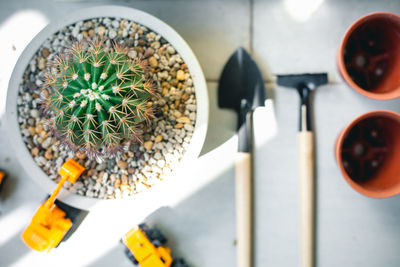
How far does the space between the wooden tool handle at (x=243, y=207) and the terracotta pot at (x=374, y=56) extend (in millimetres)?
307

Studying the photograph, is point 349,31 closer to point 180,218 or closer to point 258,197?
point 258,197

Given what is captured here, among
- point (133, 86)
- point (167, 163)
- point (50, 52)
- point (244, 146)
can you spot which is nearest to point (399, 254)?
point (244, 146)

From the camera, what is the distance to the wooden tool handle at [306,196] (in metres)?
0.72

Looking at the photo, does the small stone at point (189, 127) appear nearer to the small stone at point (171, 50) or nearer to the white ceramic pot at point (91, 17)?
the white ceramic pot at point (91, 17)

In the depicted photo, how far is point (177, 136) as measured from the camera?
2.12 feet

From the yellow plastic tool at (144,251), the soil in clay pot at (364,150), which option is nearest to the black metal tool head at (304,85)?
the soil in clay pot at (364,150)

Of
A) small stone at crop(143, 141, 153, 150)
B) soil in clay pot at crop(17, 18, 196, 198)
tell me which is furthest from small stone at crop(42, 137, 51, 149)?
small stone at crop(143, 141, 153, 150)

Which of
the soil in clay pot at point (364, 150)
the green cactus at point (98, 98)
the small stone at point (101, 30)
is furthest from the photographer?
the soil in clay pot at point (364, 150)

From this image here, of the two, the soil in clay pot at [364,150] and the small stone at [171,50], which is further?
the soil in clay pot at [364,150]

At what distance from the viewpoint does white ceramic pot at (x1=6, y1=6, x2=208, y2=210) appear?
0.61m

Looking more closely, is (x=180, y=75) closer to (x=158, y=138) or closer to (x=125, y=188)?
(x=158, y=138)

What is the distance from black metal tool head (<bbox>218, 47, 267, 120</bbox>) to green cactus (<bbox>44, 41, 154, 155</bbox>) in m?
0.25

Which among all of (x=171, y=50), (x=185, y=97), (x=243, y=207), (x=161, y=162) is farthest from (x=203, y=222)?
(x=171, y=50)

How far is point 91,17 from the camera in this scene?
2.03 ft
